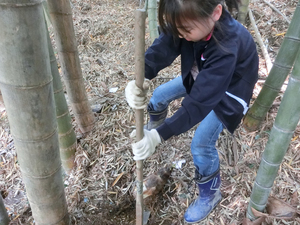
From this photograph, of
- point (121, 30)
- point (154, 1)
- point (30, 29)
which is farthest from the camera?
point (121, 30)

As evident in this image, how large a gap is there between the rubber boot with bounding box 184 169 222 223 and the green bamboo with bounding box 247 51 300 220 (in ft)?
0.81

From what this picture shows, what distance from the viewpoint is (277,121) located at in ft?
4.50

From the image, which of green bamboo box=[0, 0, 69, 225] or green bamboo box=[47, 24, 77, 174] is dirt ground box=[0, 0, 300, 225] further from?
green bamboo box=[0, 0, 69, 225]

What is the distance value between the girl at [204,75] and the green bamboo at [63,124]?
61 centimetres

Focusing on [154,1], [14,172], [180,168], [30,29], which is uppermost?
[30,29]

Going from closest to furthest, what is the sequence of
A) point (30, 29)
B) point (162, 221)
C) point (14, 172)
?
point (30, 29)
point (162, 221)
point (14, 172)

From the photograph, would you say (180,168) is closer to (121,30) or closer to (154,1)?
(154,1)

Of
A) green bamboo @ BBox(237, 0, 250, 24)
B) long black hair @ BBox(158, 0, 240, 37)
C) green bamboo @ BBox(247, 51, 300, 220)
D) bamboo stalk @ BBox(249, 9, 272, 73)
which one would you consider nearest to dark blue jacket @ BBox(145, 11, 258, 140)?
long black hair @ BBox(158, 0, 240, 37)

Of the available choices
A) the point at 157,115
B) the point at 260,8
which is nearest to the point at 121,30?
the point at 260,8

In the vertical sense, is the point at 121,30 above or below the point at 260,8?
below

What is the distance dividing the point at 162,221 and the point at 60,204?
2.44 feet

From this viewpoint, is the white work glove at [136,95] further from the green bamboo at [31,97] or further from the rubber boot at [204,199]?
the rubber boot at [204,199]

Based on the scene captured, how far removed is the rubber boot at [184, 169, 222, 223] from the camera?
1.81 meters

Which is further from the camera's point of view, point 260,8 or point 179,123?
point 260,8
